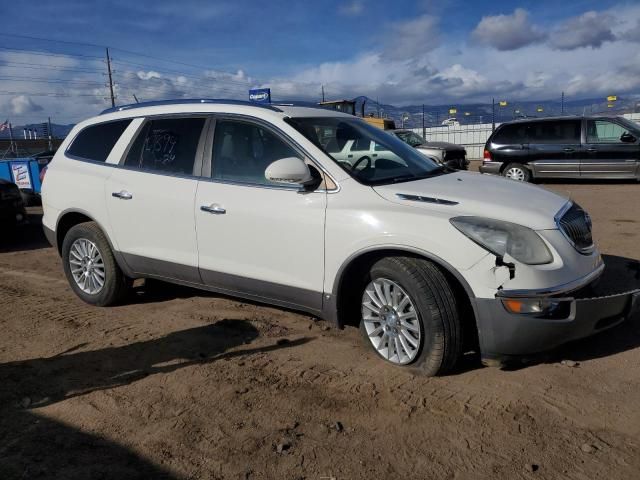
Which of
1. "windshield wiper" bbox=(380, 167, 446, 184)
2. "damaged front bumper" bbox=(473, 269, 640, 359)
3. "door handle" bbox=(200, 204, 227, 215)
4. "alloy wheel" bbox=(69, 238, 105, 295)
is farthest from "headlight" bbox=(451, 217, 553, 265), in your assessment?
"alloy wheel" bbox=(69, 238, 105, 295)

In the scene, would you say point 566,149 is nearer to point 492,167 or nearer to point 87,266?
point 492,167

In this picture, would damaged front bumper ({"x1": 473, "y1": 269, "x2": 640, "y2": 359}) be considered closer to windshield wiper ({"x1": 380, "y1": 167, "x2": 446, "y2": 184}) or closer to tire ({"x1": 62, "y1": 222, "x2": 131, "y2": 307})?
windshield wiper ({"x1": 380, "y1": 167, "x2": 446, "y2": 184})

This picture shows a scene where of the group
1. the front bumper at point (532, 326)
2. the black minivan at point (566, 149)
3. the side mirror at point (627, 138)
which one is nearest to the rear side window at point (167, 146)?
the front bumper at point (532, 326)

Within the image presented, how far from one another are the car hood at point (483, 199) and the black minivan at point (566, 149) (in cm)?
1095

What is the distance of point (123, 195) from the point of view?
4.83m

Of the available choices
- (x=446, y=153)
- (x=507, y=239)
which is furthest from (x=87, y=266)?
(x=446, y=153)

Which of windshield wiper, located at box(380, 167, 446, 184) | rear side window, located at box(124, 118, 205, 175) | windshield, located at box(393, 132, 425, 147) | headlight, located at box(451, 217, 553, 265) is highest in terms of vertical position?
windshield, located at box(393, 132, 425, 147)

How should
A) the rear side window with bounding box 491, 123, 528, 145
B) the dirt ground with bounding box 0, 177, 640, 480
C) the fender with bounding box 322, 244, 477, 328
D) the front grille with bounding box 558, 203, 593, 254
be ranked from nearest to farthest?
the dirt ground with bounding box 0, 177, 640, 480, the fender with bounding box 322, 244, 477, 328, the front grille with bounding box 558, 203, 593, 254, the rear side window with bounding box 491, 123, 528, 145

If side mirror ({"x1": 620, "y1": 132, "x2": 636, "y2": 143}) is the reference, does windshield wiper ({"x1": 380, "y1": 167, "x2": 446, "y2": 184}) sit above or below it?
below

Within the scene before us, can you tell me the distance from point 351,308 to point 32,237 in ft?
25.1

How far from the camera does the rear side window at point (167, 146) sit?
15.0 feet

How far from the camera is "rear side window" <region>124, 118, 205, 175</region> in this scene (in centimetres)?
459

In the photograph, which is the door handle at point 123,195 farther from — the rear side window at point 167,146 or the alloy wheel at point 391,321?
the alloy wheel at point 391,321

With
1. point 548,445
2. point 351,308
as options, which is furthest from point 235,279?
point 548,445
